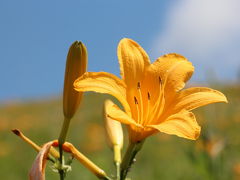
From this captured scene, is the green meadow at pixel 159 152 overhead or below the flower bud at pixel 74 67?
below

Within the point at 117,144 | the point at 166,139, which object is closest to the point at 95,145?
the point at 166,139

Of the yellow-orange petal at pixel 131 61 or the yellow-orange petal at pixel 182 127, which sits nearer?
the yellow-orange petal at pixel 182 127

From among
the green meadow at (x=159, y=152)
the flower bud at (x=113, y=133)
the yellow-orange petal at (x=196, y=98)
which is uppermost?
the yellow-orange petal at (x=196, y=98)

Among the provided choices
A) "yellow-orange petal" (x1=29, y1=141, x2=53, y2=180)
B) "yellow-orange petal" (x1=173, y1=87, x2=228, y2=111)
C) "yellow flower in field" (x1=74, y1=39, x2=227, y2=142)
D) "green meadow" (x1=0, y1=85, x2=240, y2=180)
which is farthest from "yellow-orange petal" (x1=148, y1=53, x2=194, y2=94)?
"green meadow" (x1=0, y1=85, x2=240, y2=180)

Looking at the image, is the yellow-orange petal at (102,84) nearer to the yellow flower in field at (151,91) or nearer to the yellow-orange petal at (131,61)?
the yellow flower in field at (151,91)

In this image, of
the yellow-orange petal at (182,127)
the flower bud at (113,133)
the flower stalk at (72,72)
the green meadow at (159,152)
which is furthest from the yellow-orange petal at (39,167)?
the green meadow at (159,152)

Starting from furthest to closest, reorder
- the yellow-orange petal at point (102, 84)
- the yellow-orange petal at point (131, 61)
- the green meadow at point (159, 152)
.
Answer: the green meadow at point (159, 152) → the yellow-orange petal at point (131, 61) → the yellow-orange petal at point (102, 84)

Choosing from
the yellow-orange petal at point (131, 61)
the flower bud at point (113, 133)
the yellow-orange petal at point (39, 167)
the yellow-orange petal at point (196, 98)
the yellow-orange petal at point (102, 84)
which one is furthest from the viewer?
the flower bud at point (113, 133)

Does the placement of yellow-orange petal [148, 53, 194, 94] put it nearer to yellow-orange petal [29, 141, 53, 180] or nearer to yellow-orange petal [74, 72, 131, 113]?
yellow-orange petal [74, 72, 131, 113]
